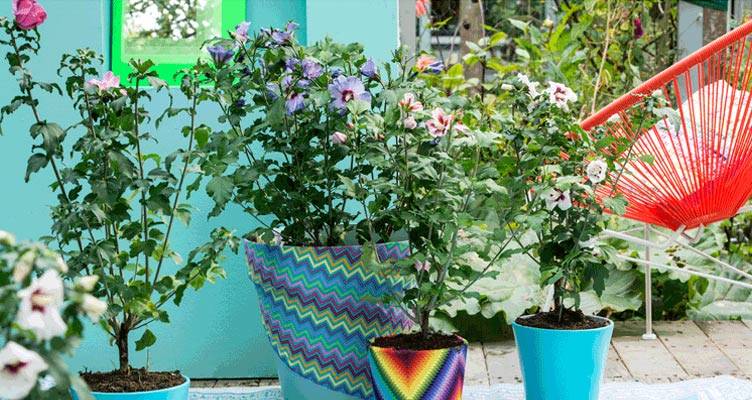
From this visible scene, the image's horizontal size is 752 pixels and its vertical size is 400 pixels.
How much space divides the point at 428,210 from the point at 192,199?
79 cm

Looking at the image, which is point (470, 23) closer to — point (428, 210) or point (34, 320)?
point (428, 210)

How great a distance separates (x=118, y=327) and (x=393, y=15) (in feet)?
3.36

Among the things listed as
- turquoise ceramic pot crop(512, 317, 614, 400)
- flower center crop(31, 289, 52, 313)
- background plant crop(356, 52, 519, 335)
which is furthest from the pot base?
flower center crop(31, 289, 52, 313)

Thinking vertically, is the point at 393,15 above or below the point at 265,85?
above

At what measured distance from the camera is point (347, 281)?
2215mm

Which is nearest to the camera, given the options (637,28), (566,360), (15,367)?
(15,367)

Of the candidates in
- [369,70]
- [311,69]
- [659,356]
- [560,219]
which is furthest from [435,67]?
[659,356]

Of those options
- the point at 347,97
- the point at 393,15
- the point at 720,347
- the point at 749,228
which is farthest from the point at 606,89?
the point at 347,97

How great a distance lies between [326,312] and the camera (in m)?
2.23

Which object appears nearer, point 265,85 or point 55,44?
point 265,85

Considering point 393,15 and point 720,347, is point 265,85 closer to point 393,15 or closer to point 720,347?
point 393,15

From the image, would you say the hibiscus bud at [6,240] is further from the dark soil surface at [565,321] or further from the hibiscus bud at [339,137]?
the dark soil surface at [565,321]

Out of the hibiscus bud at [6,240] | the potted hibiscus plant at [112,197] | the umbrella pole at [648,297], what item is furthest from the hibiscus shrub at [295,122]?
the umbrella pole at [648,297]

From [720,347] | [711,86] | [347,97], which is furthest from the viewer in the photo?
[720,347]
